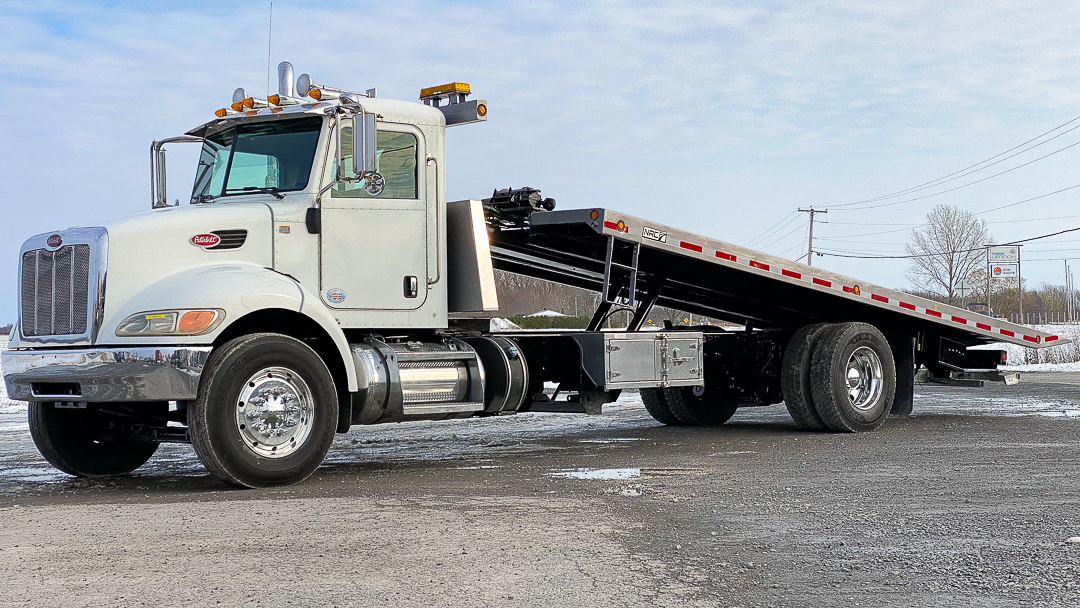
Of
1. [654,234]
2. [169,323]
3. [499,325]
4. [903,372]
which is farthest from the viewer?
[903,372]

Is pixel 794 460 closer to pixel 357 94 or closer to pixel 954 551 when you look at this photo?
pixel 954 551

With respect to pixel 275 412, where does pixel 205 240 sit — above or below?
above

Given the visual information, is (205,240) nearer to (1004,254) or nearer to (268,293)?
(268,293)

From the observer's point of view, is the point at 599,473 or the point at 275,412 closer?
the point at 275,412

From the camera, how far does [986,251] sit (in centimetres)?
6525

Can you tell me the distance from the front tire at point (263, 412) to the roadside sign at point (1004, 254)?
58.9 metres

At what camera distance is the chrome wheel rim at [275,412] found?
24.2 ft

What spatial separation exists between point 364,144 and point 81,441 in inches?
123

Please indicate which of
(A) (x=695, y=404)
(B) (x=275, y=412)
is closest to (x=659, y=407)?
(A) (x=695, y=404)

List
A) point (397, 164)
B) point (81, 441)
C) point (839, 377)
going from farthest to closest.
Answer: point (839, 377), point (397, 164), point (81, 441)

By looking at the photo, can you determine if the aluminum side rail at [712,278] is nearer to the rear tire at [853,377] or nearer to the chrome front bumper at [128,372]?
the rear tire at [853,377]

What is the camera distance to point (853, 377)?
11.1 metres

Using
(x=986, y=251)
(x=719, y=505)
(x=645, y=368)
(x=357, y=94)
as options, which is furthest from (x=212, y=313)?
(x=986, y=251)

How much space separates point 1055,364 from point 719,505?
871 inches
